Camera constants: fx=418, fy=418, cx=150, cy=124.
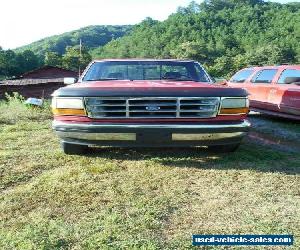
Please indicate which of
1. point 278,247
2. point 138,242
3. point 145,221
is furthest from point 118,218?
point 278,247

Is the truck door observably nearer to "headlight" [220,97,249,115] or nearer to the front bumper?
"headlight" [220,97,249,115]

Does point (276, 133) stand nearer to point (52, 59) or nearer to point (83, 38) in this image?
point (52, 59)


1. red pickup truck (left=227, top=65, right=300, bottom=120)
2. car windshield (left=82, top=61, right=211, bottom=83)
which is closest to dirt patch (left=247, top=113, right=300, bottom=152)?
red pickup truck (left=227, top=65, right=300, bottom=120)

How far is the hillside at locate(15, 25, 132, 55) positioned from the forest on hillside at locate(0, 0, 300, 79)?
8.28 m

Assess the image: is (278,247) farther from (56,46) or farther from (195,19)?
(56,46)

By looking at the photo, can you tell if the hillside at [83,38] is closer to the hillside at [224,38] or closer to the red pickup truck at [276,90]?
the hillside at [224,38]

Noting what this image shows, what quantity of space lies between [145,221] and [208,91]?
201 centimetres

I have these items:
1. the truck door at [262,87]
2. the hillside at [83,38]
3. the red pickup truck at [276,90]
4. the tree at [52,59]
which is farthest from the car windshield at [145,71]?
the hillside at [83,38]

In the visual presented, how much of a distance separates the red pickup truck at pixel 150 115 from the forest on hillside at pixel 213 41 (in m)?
84.0

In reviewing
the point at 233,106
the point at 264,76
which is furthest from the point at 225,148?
the point at 264,76

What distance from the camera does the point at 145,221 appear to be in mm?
3133

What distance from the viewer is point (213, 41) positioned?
112 m

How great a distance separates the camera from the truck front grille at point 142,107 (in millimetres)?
4602

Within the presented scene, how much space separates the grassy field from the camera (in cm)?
292
